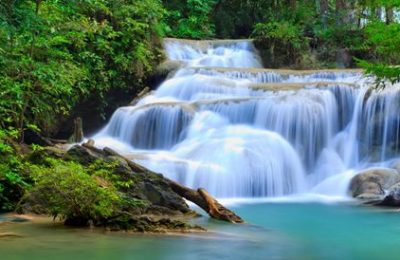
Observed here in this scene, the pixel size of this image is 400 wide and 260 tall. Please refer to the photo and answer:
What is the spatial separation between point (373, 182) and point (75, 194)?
7.85 meters

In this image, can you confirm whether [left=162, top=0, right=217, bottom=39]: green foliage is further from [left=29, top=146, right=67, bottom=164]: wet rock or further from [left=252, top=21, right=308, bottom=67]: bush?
[left=29, top=146, right=67, bottom=164]: wet rock

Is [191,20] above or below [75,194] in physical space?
above

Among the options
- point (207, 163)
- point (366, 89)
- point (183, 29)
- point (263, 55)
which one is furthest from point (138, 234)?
point (183, 29)

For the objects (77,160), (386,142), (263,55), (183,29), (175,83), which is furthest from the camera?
(183,29)

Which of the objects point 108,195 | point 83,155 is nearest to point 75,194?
point 108,195

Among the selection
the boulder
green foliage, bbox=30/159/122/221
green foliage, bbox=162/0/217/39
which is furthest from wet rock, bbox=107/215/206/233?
green foliage, bbox=162/0/217/39

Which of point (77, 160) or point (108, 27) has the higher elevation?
point (108, 27)

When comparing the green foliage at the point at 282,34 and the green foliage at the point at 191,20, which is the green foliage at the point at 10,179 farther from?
the green foliage at the point at 191,20

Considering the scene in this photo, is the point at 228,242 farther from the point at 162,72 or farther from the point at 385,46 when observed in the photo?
the point at 162,72

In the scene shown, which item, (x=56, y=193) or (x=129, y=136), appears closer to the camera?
(x=56, y=193)

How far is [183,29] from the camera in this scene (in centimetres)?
2608

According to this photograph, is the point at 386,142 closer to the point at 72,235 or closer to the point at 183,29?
the point at 72,235

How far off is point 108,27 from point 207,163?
609 cm

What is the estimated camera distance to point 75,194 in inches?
278
